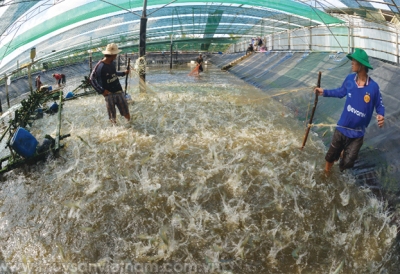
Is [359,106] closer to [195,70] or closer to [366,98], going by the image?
[366,98]

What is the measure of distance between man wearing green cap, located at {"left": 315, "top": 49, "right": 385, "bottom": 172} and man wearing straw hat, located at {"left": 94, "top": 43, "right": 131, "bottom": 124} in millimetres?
4805

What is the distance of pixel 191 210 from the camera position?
136 inches

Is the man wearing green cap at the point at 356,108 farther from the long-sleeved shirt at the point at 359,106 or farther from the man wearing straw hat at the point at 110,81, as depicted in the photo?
the man wearing straw hat at the point at 110,81

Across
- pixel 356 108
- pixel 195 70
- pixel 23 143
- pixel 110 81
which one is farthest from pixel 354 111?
pixel 195 70

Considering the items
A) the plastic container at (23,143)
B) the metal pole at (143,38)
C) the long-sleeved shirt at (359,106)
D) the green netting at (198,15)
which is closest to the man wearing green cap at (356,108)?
the long-sleeved shirt at (359,106)

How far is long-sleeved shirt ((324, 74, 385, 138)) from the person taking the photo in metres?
3.62

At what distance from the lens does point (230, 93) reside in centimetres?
1120

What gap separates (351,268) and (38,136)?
6855 millimetres

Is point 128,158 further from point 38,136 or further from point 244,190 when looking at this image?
point 38,136

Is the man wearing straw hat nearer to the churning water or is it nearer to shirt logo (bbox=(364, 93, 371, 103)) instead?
the churning water

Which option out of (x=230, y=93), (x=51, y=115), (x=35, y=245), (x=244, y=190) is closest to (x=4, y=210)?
(x=35, y=245)

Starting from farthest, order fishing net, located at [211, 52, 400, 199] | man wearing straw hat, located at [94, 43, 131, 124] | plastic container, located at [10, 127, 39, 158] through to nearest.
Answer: man wearing straw hat, located at [94, 43, 131, 124] → plastic container, located at [10, 127, 39, 158] → fishing net, located at [211, 52, 400, 199]

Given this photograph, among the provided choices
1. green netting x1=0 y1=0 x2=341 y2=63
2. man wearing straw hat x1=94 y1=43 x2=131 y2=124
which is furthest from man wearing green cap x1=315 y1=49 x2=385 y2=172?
green netting x1=0 y1=0 x2=341 y2=63

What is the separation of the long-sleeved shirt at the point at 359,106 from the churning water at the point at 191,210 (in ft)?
2.82
